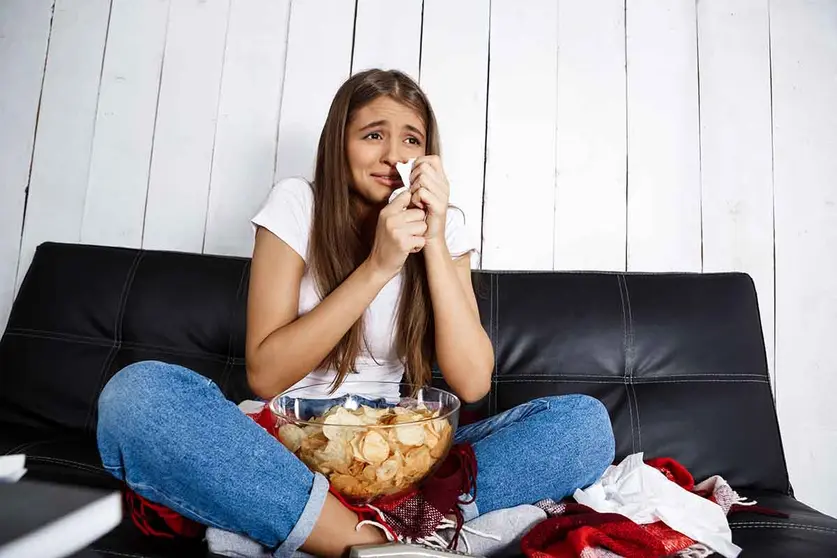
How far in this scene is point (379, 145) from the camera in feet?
3.83

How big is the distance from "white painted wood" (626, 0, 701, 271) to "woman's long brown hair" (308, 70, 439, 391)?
0.71m

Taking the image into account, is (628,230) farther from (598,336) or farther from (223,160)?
(223,160)

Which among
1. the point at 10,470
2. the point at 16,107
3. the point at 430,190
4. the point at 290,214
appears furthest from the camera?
the point at 16,107

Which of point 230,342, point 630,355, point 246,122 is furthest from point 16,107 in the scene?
point 630,355

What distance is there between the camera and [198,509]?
30.0 inches

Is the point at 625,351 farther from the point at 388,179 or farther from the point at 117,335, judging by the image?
the point at 117,335

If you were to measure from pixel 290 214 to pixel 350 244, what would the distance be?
0.39 ft

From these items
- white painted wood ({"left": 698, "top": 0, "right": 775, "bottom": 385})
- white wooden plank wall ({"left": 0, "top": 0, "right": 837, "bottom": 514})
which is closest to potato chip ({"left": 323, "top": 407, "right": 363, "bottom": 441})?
white wooden plank wall ({"left": 0, "top": 0, "right": 837, "bottom": 514})

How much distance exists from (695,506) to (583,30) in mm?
1243

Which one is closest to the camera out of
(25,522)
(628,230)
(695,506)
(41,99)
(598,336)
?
(25,522)

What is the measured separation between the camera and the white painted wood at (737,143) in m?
1.64

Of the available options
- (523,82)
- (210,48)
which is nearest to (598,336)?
(523,82)

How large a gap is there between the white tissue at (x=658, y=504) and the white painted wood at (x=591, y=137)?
72 centimetres

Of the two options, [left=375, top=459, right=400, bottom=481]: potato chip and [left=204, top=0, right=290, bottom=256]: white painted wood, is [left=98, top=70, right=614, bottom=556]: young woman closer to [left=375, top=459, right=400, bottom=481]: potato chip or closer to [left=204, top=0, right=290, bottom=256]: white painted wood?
[left=375, top=459, right=400, bottom=481]: potato chip
